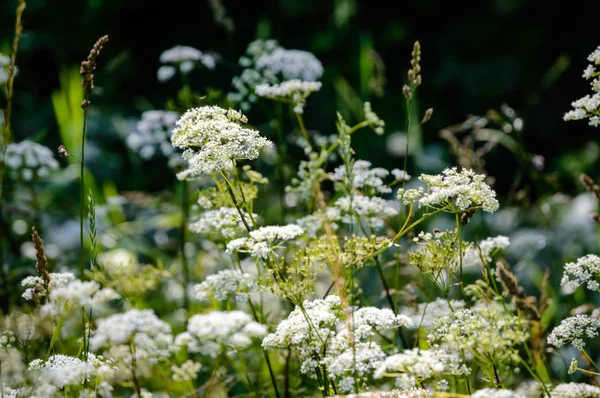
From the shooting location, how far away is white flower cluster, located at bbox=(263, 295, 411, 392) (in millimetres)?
1470

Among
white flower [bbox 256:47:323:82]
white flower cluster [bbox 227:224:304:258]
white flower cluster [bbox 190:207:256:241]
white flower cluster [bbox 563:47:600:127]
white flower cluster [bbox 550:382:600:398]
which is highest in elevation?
white flower [bbox 256:47:323:82]

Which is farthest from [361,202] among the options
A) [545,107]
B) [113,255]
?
[545,107]

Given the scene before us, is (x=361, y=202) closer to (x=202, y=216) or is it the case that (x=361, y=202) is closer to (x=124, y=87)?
(x=202, y=216)

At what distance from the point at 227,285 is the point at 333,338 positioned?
381mm

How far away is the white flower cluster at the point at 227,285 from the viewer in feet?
5.84

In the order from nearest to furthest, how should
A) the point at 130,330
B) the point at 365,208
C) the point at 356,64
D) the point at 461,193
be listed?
the point at 130,330 < the point at 461,193 < the point at 365,208 < the point at 356,64

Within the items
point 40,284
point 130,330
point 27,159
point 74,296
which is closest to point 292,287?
point 130,330

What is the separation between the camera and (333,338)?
1572 millimetres

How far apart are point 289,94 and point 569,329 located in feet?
4.00

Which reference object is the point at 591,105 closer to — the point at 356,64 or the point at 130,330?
the point at 130,330

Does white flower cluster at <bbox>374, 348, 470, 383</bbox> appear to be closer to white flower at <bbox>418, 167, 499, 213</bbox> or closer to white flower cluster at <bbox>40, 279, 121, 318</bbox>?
white flower at <bbox>418, 167, 499, 213</bbox>

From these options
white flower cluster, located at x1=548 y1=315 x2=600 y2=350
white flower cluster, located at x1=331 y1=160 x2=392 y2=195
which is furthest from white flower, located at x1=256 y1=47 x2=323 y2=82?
white flower cluster, located at x1=548 y1=315 x2=600 y2=350

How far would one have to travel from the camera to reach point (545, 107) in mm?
6074

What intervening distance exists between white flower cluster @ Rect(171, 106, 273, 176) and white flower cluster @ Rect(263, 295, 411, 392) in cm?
43
